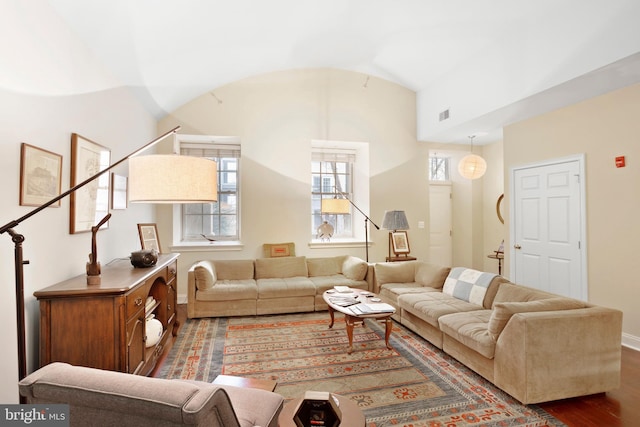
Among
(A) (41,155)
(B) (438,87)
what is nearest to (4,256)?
(A) (41,155)

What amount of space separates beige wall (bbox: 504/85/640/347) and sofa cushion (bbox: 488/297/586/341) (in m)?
1.49

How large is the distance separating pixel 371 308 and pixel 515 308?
1.21m

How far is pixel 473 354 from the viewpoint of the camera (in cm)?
268

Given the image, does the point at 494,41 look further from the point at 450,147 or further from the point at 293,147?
the point at 293,147

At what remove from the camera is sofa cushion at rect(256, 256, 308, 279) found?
4.76m

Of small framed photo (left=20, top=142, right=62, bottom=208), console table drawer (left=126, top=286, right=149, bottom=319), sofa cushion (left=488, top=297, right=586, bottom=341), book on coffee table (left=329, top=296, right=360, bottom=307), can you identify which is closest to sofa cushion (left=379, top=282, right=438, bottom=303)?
book on coffee table (left=329, top=296, right=360, bottom=307)

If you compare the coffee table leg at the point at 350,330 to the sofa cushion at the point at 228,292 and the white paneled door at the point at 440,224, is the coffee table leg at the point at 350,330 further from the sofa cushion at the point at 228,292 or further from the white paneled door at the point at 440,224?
the white paneled door at the point at 440,224

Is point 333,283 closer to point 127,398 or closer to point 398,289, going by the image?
point 398,289

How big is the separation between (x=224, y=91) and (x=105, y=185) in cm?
255

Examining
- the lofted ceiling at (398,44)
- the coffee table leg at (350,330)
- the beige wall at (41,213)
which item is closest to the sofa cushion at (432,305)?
the coffee table leg at (350,330)

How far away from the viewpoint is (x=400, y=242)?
5.50 m

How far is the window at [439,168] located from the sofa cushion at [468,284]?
299cm

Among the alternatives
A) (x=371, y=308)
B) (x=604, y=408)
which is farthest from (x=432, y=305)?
(x=604, y=408)

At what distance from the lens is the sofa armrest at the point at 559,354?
7.22 feet
